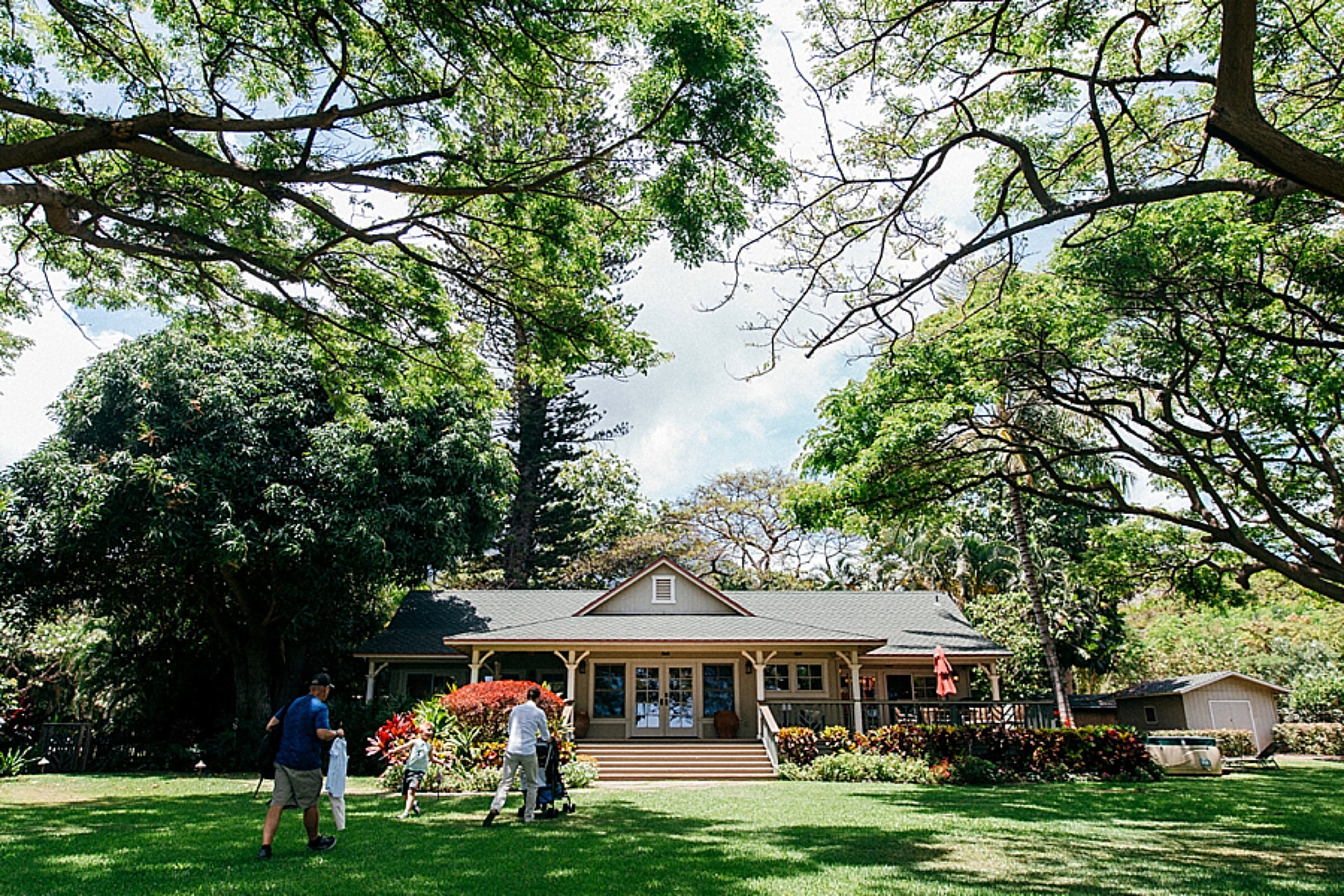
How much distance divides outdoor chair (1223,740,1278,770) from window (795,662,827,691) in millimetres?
10686

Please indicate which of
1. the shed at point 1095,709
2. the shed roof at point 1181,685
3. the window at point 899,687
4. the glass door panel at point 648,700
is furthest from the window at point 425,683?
the shed roof at point 1181,685

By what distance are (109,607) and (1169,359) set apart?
23696mm

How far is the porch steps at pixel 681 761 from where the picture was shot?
1789cm

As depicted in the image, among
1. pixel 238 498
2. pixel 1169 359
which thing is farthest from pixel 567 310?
pixel 238 498

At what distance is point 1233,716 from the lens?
27422mm

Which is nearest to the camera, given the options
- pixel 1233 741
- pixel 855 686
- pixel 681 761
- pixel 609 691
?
pixel 681 761

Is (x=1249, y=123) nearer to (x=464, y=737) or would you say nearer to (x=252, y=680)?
(x=464, y=737)

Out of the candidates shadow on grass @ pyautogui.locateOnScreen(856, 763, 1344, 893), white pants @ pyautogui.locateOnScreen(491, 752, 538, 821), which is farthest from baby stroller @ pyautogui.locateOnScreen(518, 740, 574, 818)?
shadow on grass @ pyautogui.locateOnScreen(856, 763, 1344, 893)

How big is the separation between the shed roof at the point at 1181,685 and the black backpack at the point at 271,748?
A: 94.8 feet

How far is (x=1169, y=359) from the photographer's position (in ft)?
36.9

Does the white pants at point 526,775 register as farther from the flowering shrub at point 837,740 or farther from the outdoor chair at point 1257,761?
the outdoor chair at point 1257,761

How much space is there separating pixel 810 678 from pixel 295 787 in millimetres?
18336

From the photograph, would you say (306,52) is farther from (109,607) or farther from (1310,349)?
(109,607)

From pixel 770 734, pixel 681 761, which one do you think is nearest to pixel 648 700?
pixel 681 761
